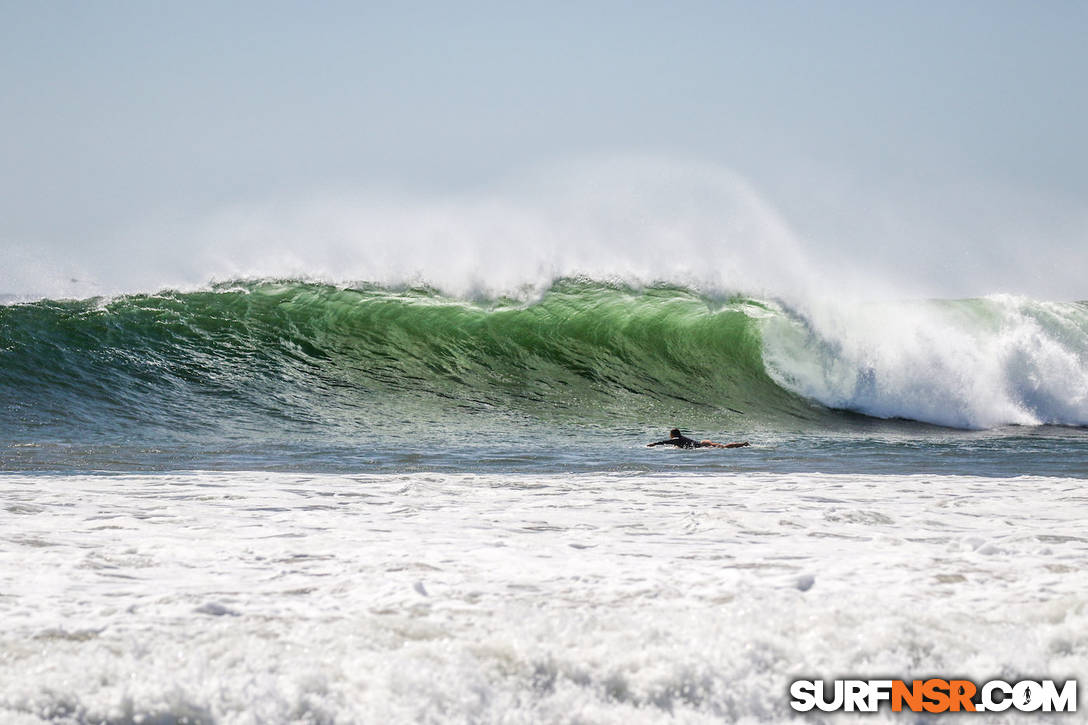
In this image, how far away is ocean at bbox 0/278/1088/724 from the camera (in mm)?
2320

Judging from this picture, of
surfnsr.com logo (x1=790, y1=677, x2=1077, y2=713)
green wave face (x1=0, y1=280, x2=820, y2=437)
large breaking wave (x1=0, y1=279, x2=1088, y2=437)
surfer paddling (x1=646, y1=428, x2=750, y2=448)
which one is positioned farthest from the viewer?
large breaking wave (x1=0, y1=279, x2=1088, y2=437)

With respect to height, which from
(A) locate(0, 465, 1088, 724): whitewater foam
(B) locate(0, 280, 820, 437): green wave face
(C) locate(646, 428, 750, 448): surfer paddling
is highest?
(B) locate(0, 280, 820, 437): green wave face

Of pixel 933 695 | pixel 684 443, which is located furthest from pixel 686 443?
pixel 933 695

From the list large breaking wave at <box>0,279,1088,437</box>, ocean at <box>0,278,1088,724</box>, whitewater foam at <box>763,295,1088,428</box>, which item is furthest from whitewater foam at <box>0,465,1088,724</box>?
whitewater foam at <box>763,295,1088,428</box>

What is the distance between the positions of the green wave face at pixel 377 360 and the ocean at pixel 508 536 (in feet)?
0.25

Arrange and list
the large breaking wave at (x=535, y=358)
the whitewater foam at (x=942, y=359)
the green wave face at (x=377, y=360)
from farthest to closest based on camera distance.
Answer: the whitewater foam at (x=942, y=359) < the large breaking wave at (x=535, y=358) < the green wave face at (x=377, y=360)

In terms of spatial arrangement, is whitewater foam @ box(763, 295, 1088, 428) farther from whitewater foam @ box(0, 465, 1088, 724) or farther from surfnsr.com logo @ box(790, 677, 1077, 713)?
surfnsr.com logo @ box(790, 677, 1077, 713)

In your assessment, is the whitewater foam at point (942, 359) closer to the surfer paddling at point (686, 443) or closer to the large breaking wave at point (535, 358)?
the large breaking wave at point (535, 358)

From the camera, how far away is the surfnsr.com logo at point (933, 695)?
224 centimetres

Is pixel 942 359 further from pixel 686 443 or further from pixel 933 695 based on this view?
pixel 933 695

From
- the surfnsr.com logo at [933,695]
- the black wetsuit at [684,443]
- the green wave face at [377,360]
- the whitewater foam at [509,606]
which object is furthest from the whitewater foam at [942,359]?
the surfnsr.com logo at [933,695]

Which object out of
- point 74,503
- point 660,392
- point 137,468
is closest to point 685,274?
point 660,392

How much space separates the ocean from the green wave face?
0.25 ft

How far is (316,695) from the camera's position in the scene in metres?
2.22
